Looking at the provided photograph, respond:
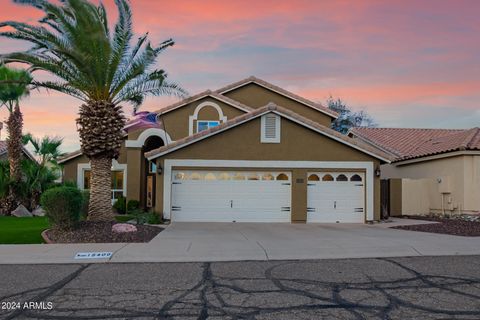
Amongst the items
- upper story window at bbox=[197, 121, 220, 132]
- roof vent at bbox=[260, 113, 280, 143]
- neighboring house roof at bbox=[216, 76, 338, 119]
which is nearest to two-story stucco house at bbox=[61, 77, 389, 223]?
roof vent at bbox=[260, 113, 280, 143]

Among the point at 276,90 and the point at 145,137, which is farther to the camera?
the point at 276,90

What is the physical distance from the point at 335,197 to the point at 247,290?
1144 cm

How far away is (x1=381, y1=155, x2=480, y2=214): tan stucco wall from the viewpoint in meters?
18.9

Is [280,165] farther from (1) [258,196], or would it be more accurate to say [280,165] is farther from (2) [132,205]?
(2) [132,205]

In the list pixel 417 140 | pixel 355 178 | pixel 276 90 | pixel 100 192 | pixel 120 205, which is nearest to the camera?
pixel 100 192

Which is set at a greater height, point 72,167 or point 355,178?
point 72,167

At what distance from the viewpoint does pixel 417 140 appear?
27266mm

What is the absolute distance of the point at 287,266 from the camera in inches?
362

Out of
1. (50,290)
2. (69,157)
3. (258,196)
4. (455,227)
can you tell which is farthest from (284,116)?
(69,157)

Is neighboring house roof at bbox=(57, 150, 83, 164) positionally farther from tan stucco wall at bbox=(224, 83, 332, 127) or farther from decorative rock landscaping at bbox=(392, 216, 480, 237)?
decorative rock landscaping at bbox=(392, 216, 480, 237)

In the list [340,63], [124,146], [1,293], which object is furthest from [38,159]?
[1,293]

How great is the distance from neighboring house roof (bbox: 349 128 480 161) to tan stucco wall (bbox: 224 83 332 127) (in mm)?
3980

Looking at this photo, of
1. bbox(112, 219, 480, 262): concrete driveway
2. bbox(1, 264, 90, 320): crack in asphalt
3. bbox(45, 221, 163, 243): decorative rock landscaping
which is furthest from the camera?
bbox(45, 221, 163, 243): decorative rock landscaping

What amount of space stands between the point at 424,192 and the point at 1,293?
63.3ft
